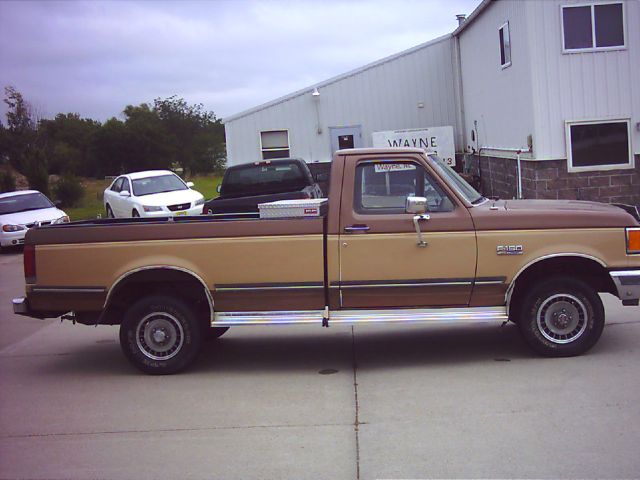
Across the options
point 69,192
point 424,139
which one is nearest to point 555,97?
point 424,139

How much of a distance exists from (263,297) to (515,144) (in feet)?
43.4

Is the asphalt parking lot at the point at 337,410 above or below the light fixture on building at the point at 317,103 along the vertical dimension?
below

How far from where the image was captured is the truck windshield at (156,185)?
21688 mm

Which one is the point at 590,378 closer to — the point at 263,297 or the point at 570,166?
the point at 263,297

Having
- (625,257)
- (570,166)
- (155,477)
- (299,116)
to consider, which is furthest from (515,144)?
(155,477)

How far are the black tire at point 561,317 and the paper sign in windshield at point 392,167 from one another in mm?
1644

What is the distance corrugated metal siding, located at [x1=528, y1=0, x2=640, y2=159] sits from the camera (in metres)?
16.8

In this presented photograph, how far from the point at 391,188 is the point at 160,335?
263 centimetres

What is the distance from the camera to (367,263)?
7.09m

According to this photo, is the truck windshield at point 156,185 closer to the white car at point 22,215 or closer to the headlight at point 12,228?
the white car at point 22,215

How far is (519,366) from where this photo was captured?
7090 millimetres

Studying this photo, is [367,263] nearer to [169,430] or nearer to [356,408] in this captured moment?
[356,408]

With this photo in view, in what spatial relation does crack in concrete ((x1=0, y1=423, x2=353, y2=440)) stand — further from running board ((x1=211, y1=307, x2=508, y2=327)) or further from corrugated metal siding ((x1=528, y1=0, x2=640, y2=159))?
corrugated metal siding ((x1=528, y1=0, x2=640, y2=159))

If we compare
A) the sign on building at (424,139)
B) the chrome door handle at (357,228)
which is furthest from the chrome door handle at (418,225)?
the sign on building at (424,139)
